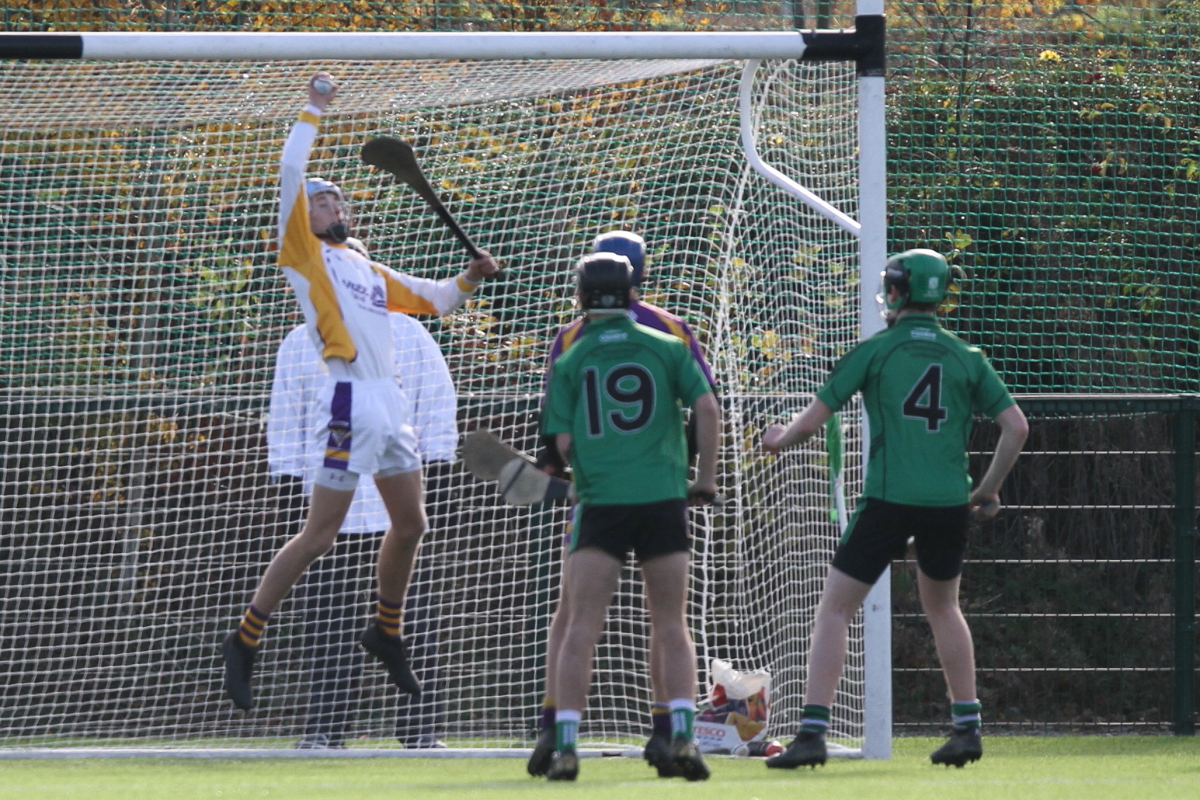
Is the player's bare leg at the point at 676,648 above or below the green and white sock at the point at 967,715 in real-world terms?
above

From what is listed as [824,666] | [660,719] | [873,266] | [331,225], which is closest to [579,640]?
[660,719]

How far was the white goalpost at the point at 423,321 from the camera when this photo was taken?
6352 mm

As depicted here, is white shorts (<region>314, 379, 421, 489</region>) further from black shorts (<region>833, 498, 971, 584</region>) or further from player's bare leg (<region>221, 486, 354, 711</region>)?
black shorts (<region>833, 498, 971, 584</region>)

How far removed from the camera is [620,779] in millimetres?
4867

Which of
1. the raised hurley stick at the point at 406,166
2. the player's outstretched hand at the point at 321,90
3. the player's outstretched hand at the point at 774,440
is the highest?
the player's outstretched hand at the point at 321,90

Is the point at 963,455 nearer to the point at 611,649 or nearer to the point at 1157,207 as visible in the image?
the point at 611,649

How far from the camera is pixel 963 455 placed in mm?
5039

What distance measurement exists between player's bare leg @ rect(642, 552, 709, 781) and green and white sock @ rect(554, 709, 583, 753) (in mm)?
267

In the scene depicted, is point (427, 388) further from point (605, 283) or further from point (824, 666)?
point (824, 666)

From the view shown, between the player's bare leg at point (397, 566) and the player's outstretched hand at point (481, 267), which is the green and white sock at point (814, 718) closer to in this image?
the player's bare leg at point (397, 566)

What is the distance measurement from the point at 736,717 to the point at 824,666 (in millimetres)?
866

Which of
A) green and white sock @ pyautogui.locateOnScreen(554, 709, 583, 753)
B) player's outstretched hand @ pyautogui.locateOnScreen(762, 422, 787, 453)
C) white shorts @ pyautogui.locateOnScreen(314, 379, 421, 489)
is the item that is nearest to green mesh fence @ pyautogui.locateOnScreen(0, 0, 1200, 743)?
white shorts @ pyautogui.locateOnScreen(314, 379, 421, 489)

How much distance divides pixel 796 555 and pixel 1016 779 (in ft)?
5.16

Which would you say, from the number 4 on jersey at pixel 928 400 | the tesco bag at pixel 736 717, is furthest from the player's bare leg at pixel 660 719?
the number 4 on jersey at pixel 928 400
